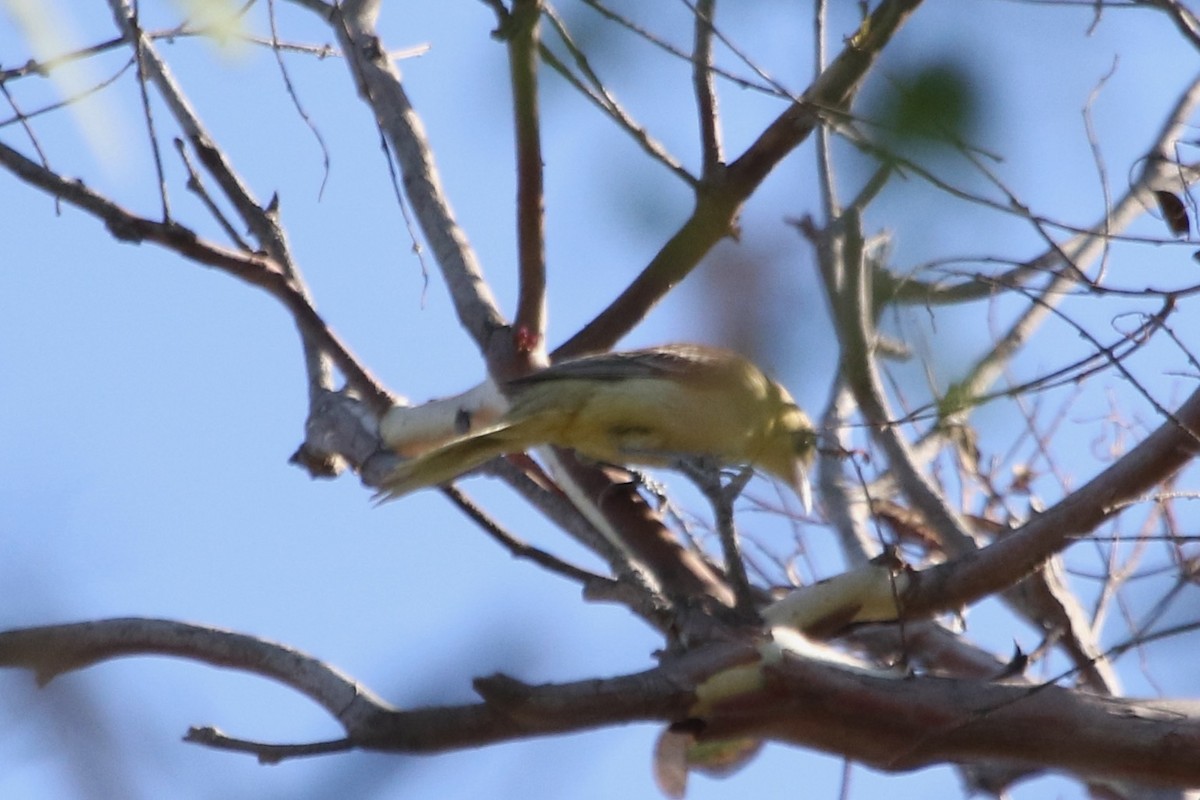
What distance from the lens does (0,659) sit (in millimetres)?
1886

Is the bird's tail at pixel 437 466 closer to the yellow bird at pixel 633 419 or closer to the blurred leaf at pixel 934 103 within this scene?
the yellow bird at pixel 633 419

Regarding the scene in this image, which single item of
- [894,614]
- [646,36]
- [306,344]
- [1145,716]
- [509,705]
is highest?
[306,344]

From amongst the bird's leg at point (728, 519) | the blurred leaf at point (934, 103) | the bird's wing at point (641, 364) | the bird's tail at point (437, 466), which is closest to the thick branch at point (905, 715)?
the bird's leg at point (728, 519)

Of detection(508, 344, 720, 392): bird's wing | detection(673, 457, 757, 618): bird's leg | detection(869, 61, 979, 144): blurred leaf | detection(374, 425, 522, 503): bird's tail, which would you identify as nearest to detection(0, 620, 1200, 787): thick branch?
detection(673, 457, 757, 618): bird's leg

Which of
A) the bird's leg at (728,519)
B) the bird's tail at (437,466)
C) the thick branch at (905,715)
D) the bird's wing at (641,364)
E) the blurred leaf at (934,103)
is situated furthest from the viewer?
the bird's wing at (641,364)

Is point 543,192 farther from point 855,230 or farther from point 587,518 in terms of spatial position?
point 855,230

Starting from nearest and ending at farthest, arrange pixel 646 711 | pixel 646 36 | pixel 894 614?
pixel 646 36 → pixel 646 711 → pixel 894 614

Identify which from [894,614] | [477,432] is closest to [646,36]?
[894,614]

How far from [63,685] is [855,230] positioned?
4.95 ft

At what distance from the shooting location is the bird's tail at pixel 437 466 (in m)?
4.49

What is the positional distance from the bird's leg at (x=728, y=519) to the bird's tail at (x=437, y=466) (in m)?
0.72

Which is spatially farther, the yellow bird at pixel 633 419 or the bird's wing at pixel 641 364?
the bird's wing at pixel 641 364

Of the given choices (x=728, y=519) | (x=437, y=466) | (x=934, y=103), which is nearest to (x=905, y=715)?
(x=728, y=519)

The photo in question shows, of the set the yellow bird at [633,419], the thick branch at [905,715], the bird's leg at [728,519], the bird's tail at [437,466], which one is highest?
the yellow bird at [633,419]
